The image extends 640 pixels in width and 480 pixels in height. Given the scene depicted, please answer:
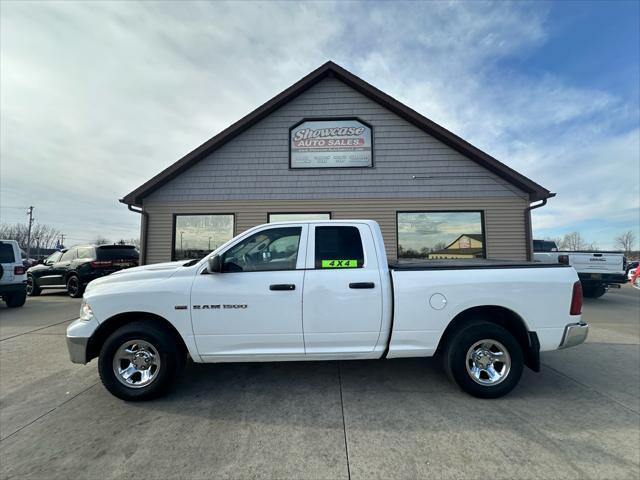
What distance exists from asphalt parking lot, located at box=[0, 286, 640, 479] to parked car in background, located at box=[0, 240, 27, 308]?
6.14 metres

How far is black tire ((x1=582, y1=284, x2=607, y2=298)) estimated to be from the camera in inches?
396

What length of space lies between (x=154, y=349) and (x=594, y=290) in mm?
13699

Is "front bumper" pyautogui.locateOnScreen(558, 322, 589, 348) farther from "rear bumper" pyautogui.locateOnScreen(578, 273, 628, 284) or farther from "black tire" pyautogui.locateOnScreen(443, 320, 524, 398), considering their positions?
"rear bumper" pyautogui.locateOnScreen(578, 273, 628, 284)

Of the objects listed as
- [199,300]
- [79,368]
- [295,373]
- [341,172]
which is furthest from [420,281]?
[341,172]

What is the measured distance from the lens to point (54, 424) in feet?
9.05

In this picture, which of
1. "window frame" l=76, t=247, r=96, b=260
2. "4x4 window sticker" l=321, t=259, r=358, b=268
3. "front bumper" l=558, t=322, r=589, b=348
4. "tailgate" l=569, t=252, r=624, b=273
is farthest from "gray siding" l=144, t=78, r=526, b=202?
"front bumper" l=558, t=322, r=589, b=348

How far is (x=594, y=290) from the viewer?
10.3 meters

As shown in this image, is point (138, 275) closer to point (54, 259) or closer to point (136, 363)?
point (136, 363)

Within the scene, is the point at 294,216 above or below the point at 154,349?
above

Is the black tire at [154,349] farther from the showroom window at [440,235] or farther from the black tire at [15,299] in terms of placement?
the black tire at [15,299]

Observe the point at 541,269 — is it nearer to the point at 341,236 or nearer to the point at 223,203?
the point at 341,236

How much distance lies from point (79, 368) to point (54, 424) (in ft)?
4.88

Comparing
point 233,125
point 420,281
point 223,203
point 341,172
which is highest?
point 233,125

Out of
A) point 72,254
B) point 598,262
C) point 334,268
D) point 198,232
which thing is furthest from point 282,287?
point 598,262
